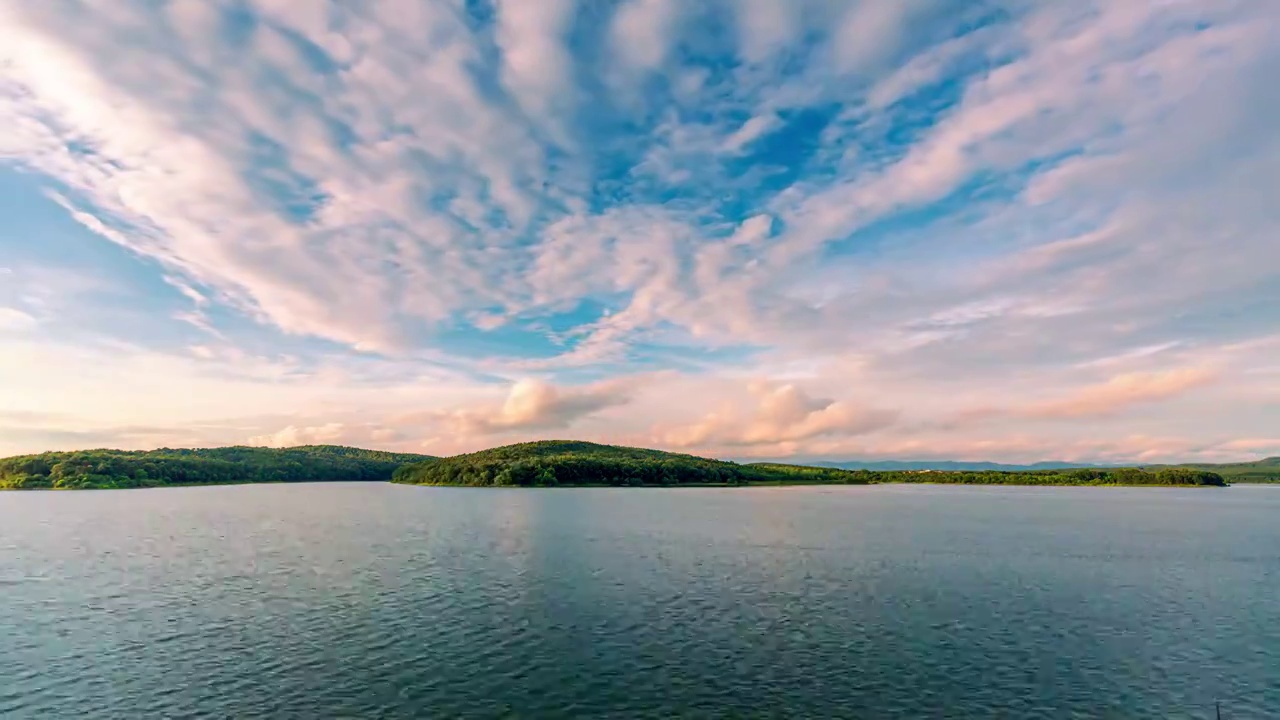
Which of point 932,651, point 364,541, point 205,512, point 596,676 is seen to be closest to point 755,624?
point 932,651

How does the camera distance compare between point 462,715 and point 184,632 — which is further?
point 184,632

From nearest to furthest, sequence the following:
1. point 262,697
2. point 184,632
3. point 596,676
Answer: point 262,697 → point 596,676 → point 184,632

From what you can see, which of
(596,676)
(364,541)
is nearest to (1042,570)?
(596,676)

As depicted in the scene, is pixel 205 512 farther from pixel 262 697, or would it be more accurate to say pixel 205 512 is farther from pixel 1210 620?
pixel 1210 620

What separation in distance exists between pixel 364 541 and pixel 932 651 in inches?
3116

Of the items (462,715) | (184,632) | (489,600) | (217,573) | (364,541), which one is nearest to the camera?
(462,715)

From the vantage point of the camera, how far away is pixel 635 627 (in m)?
46.0

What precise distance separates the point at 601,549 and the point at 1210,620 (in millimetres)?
61784

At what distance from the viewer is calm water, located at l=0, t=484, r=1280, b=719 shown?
3284cm

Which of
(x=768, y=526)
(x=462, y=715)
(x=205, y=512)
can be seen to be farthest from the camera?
(x=205, y=512)

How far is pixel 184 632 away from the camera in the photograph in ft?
146

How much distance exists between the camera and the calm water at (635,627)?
32.8m

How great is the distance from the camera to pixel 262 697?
32594 mm

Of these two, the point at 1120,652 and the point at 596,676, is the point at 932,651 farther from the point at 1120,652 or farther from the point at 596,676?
the point at 596,676
